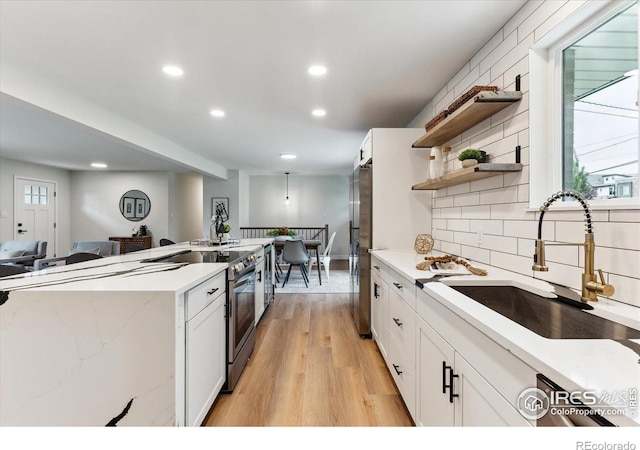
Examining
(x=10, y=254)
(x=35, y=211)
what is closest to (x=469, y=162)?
(x=10, y=254)

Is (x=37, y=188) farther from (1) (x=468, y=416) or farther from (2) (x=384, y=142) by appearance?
(1) (x=468, y=416)

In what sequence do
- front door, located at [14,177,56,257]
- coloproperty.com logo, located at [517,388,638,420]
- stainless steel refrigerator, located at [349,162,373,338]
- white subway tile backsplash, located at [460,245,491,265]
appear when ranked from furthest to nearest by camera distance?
front door, located at [14,177,56,257] → stainless steel refrigerator, located at [349,162,373,338] → white subway tile backsplash, located at [460,245,491,265] → coloproperty.com logo, located at [517,388,638,420]

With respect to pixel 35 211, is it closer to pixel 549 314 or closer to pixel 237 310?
pixel 237 310

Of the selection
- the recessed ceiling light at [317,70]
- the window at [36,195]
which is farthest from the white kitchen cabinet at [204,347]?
the window at [36,195]

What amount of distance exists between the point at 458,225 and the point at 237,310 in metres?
1.83

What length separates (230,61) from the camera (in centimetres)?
226

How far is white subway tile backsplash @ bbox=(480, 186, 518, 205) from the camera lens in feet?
5.56

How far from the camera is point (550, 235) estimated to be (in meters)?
1.43

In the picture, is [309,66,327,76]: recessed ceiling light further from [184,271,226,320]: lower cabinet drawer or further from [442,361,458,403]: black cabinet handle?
[442,361,458,403]: black cabinet handle

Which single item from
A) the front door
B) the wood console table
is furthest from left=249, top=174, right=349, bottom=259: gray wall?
the front door

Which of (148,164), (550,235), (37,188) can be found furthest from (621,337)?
(37,188)

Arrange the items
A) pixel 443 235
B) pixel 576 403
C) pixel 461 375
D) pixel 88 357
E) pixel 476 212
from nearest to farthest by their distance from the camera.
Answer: pixel 576 403
pixel 461 375
pixel 88 357
pixel 476 212
pixel 443 235

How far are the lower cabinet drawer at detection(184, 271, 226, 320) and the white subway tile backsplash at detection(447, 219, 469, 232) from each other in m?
1.81

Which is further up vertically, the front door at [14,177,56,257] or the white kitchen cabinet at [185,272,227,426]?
the front door at [14,177,56,257]
